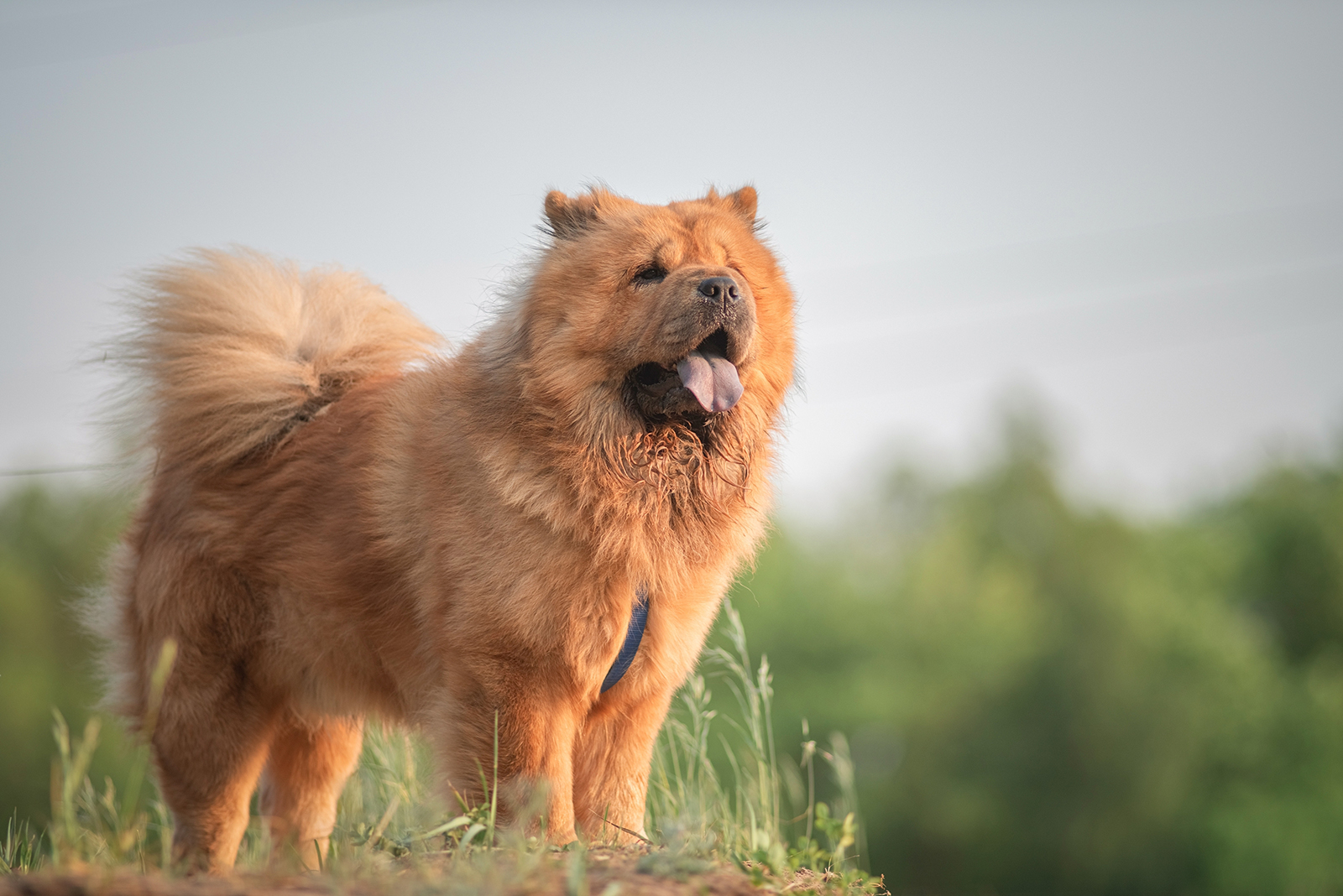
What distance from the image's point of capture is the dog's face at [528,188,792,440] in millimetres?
3145

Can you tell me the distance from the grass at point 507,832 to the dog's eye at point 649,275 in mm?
1387

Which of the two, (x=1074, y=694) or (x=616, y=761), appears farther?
(x=1074, y=694)

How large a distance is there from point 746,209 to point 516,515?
5.32 ft

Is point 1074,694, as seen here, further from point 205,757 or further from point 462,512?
point 462,512

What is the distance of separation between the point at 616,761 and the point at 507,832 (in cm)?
107

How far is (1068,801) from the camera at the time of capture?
2691cm

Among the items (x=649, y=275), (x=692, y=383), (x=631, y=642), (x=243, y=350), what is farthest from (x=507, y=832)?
(x=243, y=350)

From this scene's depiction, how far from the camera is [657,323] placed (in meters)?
3.17

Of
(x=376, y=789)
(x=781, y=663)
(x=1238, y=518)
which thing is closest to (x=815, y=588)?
(x=781, y=663)

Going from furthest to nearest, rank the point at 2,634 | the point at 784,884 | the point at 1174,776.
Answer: the point at 1174,776 < the point at 2,634 < the point at 784,884

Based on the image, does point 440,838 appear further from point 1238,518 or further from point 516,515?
point 1238,518

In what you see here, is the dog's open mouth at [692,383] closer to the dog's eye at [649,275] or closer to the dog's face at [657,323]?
the dog's face at [657,323]

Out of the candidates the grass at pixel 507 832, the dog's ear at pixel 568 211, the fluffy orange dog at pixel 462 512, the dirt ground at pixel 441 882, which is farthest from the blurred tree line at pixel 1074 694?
the dirt ground at pixel 441 882

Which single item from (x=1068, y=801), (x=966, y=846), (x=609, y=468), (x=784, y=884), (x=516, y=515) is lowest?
(x=966, y=846)
